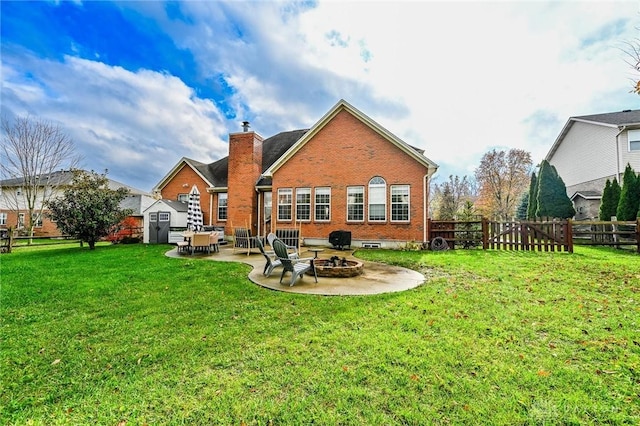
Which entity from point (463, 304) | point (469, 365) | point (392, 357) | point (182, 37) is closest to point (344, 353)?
point (392, 357)

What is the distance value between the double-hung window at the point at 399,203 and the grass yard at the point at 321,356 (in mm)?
8449

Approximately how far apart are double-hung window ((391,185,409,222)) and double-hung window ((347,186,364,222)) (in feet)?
5.61

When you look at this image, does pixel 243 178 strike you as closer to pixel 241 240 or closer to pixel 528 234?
pixel 241 240

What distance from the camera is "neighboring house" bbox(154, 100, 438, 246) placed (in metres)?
15.0

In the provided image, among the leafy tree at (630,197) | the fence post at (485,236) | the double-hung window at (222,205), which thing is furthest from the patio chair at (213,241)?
the leafy tree at (630,197)

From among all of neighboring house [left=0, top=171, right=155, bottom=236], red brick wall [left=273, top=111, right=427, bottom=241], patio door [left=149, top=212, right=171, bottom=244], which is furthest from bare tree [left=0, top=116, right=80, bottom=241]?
red brick wall [left=273, top=111, right=427, bottom=241]

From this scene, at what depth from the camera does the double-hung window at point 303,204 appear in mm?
16750

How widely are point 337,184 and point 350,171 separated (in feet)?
3.47

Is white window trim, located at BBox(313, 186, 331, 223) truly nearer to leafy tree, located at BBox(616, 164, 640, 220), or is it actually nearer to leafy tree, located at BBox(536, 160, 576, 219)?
leafy tree, located at BBox(616, 164, 640, 220)

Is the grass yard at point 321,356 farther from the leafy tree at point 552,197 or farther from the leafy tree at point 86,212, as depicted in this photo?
the leafy tree at point 552,197

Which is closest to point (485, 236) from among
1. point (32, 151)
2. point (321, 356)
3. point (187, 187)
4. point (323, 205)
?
point (323, 205)

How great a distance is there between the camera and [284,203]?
681 inches

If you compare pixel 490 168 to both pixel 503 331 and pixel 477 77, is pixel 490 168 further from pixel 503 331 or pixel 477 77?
pixel 503 331

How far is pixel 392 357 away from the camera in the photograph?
3451mm
